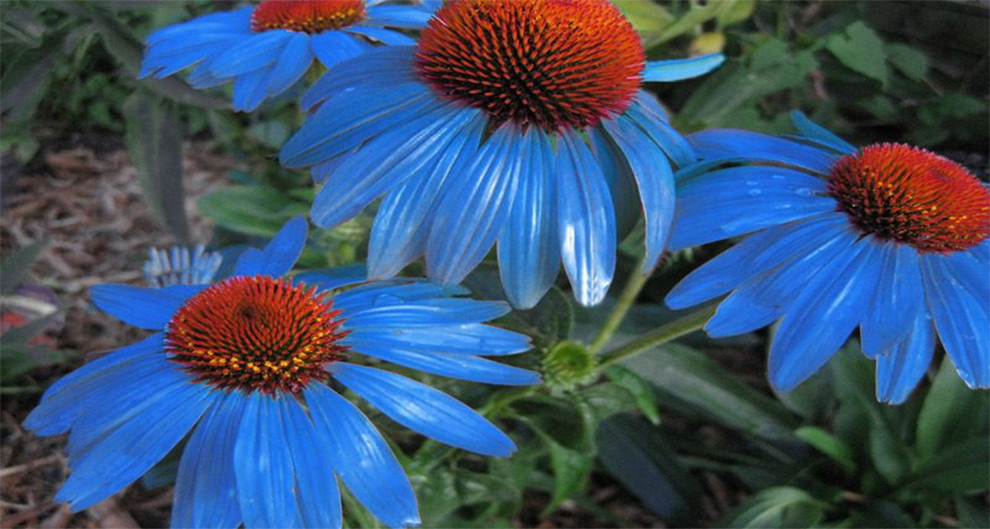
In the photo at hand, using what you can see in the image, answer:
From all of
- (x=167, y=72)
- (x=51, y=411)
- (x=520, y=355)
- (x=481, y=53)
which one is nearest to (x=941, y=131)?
(x=520, y=355)

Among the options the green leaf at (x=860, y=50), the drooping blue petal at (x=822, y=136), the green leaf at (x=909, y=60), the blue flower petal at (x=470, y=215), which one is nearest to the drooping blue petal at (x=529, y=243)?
the blue flower petal at (x=470, y=215)

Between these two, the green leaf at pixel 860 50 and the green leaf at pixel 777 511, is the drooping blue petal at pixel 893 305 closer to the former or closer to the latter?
the green leaf at pixel 777 511

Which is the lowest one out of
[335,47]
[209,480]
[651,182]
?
[209,480]

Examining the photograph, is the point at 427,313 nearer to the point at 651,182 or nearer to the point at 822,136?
the point at 651,182

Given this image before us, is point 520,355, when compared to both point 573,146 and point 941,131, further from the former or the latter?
point 941,131

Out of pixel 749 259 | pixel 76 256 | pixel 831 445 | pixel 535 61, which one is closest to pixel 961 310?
pixel 749 259
